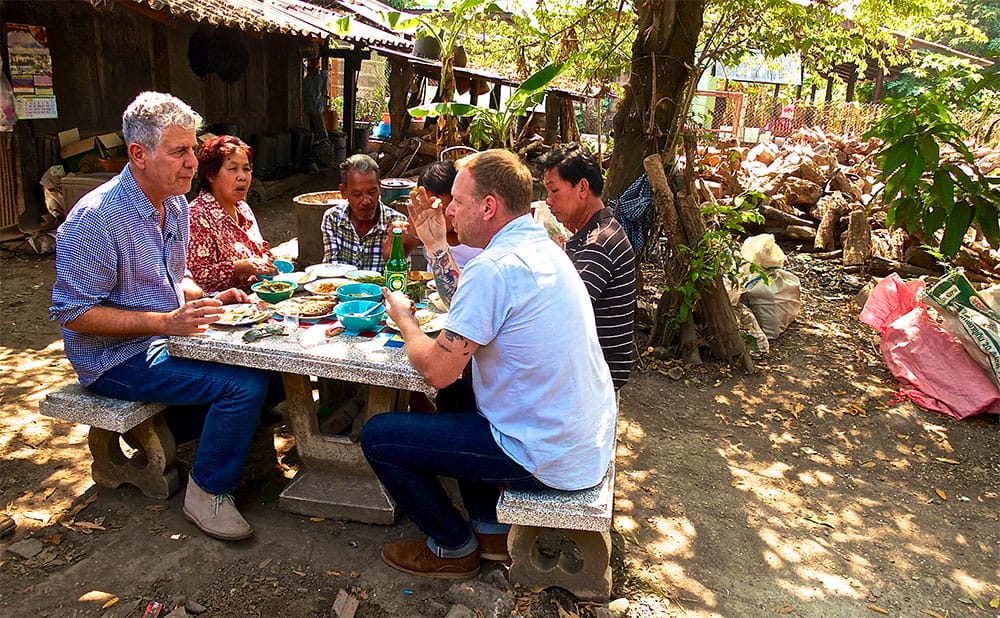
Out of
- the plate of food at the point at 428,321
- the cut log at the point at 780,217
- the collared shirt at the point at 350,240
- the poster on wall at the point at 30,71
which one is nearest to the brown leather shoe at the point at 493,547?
the plate of food at the point at 428,321

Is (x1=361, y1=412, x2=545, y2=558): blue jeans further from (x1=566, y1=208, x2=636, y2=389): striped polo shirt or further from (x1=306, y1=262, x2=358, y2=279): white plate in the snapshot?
(x1=306, y1=262, x2=358, y2=279): white plate

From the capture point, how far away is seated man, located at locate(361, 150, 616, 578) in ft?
7.36

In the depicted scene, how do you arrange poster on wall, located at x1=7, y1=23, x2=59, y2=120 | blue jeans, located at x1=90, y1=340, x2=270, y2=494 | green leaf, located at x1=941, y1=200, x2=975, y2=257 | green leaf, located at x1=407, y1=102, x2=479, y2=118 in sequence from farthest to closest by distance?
poster on wall, located at x1=7, y1=23, x2=59, y2=120 < green leaf, located at x1=407, y1=102, x2=479, y2=118 < green leaf, located at x1=941, y1=200, x2=975, y2=257 < blue jeans, located at x1=90, y1=340, x2=270, y2=494

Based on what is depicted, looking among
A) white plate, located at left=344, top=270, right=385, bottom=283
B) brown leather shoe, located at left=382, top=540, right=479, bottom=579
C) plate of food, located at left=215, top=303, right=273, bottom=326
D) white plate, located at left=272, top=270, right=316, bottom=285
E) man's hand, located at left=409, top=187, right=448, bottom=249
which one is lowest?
brown leather shoe, located at left=382, top=540, right=479, bottom=579

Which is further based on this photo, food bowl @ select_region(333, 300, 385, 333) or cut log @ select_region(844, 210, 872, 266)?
cut log @ select_region(844, 210, 872, 266)

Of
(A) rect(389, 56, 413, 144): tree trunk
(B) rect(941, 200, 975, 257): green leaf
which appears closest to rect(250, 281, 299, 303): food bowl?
(B) rect(941, 200, 975, 257): green leaf

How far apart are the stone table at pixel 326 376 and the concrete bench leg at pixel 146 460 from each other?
524 mm

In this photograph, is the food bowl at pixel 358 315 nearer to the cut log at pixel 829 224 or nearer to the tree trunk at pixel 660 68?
the tree trunk at pixel 660 68

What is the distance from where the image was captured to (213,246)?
3650 mm

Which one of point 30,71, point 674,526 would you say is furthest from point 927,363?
point 30,71

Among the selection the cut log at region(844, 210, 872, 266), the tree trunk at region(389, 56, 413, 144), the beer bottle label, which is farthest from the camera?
the tree trunk at region(389, 56, 413, 144)

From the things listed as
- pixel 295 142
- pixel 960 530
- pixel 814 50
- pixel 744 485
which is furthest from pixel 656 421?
pixel 295 142

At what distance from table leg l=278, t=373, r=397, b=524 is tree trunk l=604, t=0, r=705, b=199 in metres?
3.32

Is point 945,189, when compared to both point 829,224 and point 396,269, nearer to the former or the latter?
point 396,269
